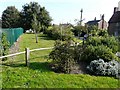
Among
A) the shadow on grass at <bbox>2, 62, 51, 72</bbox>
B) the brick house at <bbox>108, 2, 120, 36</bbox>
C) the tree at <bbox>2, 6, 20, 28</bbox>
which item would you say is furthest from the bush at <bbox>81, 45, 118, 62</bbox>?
the tree at <bbox>2, 6, 20, 28</bbox>

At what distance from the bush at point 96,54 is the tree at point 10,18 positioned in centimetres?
5618

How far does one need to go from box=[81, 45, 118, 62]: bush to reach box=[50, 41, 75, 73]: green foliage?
145 centimetres

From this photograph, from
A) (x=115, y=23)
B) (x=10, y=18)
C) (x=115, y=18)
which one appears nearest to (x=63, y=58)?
(x=115, y=23)

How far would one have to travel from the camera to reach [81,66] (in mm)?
11742

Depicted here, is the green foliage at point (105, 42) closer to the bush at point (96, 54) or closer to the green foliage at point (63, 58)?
the bush at point (96, 54)

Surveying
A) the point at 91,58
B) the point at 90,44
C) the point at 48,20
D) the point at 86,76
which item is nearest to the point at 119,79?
the point at 86,76

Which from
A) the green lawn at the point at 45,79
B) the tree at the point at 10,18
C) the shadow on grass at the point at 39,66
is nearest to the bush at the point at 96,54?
the green lawn at the point at 45,79

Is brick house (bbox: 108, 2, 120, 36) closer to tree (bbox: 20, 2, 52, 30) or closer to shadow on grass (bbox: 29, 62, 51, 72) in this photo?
tree (bbox: 20, 2, 52, 30)

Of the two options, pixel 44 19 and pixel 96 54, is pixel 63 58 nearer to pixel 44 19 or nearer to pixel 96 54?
pixel 96 54

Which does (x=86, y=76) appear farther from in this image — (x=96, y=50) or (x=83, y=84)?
(x=96, y=50)

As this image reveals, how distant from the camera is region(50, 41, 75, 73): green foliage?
10.7m

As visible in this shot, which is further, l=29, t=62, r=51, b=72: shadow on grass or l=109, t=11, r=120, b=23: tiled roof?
l=109, t=11, r=120, b=23: tiled roof

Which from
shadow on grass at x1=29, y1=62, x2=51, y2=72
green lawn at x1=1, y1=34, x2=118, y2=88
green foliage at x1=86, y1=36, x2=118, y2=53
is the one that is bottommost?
green lawn at x1=1, y1=34, x2=118, y2=88

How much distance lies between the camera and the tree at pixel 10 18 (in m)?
68.2
